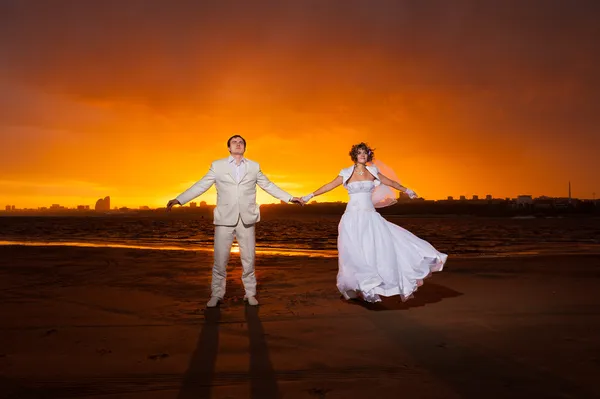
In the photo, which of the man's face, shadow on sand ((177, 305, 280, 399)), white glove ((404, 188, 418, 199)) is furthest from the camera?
white glove ((404, 188, 418, 199))

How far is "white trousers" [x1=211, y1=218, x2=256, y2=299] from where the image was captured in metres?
8.53

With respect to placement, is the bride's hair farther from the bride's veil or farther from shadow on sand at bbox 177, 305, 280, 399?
shadow on sand at bbox 177, 305, 280, 399

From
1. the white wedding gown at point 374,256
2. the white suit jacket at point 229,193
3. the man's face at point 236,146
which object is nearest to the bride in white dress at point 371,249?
the white wedding gown at point 374,256

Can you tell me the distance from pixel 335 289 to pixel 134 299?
3.97 meters

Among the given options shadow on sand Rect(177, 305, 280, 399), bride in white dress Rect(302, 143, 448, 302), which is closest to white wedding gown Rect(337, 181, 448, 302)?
bride in white dress Rect(302, 143, 448, 302)

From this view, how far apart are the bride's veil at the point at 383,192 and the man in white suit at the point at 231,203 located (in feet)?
7.91

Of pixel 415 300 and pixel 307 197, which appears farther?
pixel 307 197

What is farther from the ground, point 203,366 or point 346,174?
point 346,174

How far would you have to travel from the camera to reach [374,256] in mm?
8711

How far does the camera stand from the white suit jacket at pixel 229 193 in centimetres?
849

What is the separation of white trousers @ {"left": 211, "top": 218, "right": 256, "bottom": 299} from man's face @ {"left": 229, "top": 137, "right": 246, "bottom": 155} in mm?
1152

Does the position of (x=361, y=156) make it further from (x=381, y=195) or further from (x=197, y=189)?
(x=197, y=189)

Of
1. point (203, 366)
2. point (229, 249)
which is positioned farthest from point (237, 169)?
point (203, 366)

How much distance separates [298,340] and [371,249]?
2.83 meters
